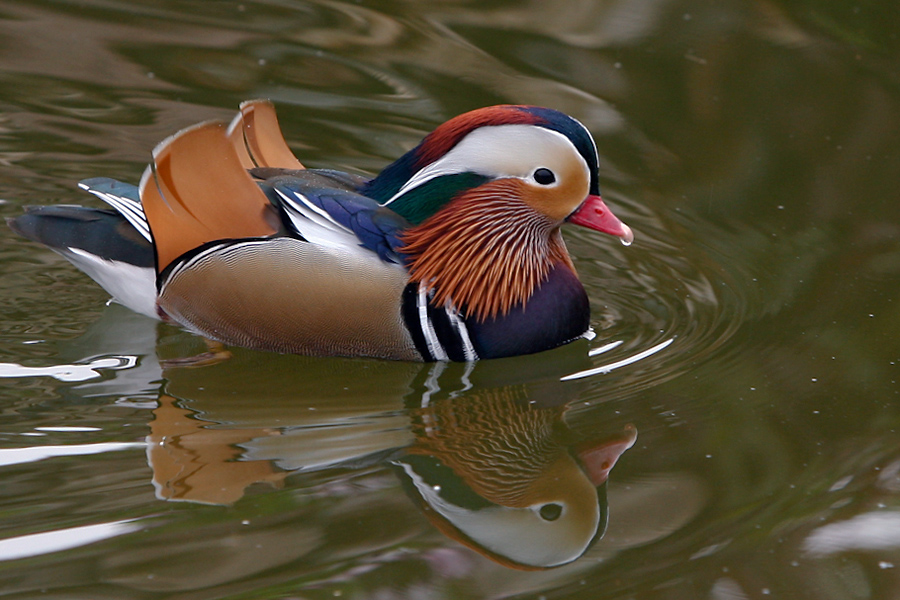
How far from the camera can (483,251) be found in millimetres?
Result: 4770

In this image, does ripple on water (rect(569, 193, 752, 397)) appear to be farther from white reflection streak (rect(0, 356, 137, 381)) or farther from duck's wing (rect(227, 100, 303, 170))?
white reflection streak (rect(0, 356, 137, 381))

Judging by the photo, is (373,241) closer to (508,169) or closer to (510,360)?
(508,169)

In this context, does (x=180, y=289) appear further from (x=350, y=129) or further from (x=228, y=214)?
(x=350, y=129)

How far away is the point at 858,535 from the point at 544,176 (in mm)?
1793

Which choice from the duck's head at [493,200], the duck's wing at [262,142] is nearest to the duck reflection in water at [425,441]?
the duck's head at [493,200]

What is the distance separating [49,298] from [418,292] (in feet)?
5.40

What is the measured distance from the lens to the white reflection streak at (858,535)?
11.3ft

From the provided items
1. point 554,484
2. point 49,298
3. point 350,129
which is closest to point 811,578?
point 554,484

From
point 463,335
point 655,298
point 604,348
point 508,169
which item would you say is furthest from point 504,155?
point 655,298

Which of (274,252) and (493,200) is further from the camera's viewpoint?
(493,200)

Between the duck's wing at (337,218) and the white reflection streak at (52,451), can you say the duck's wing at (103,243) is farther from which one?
the white reflection streak at (52,451)

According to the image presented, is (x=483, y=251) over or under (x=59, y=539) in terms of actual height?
over

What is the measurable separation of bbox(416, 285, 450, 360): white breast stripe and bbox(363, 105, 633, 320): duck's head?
2.0 inches

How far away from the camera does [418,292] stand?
4590mm
